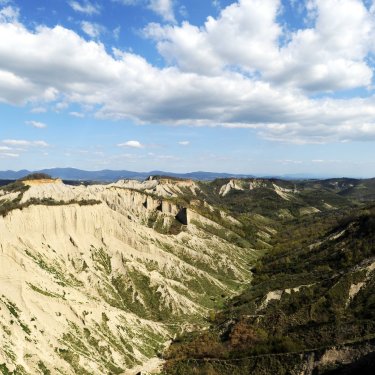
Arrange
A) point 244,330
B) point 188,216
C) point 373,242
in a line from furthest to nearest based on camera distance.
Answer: point 188,216
point 373,242
point 244,330

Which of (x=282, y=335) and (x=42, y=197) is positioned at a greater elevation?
(x=42, y=197)

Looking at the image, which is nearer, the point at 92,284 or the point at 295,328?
the point at 295,328

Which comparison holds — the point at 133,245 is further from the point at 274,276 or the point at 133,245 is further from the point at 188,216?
the point at 188,216

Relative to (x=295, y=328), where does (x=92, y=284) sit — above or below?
above

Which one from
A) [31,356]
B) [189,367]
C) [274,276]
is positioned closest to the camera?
[31,356]

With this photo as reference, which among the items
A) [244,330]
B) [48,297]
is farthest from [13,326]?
[244,330]

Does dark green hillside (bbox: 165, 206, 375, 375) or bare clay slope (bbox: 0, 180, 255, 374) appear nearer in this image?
dark green hillside (bbox: 165, 206, 375, 375)

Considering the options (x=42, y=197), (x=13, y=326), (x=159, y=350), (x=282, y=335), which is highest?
(x=42, y=197)

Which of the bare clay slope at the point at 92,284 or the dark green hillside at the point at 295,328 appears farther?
the bare clay slope at the point at 92,284
